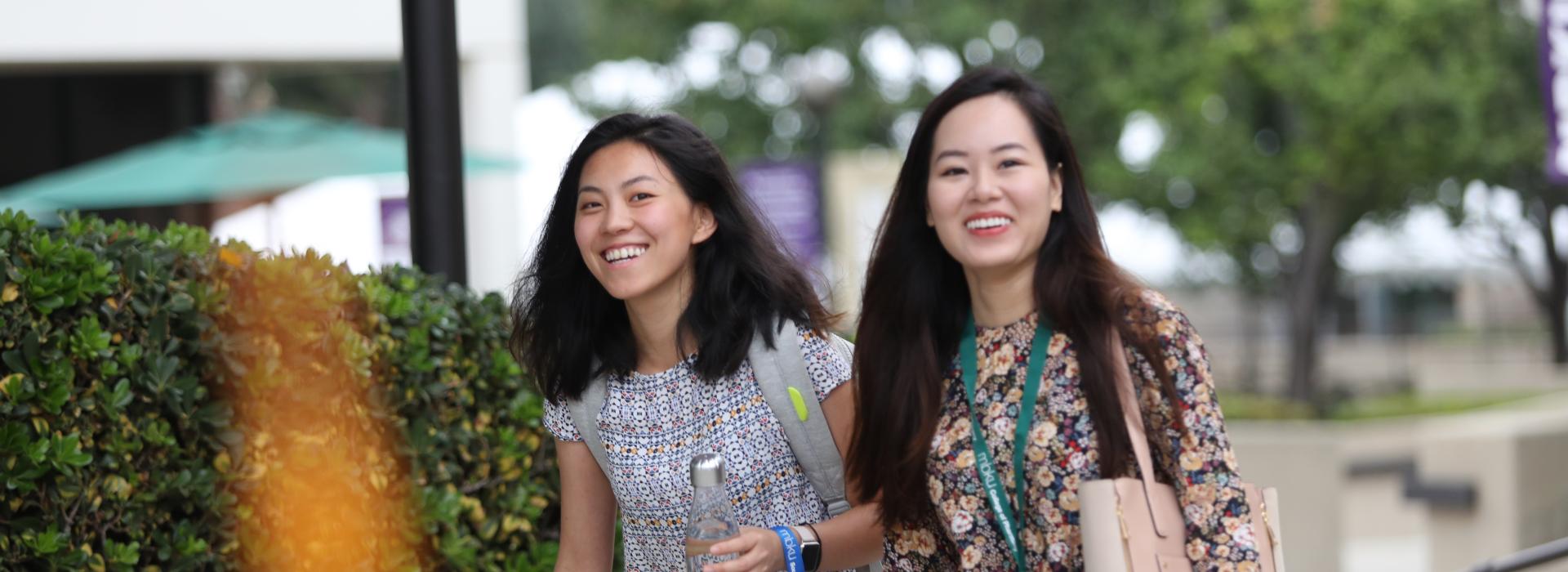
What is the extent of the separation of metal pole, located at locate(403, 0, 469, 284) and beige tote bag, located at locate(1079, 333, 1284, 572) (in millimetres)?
2636

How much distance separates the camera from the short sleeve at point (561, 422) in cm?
313

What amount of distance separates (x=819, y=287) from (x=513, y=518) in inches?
46.9

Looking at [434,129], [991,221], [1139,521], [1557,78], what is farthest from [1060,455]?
[1557,78]

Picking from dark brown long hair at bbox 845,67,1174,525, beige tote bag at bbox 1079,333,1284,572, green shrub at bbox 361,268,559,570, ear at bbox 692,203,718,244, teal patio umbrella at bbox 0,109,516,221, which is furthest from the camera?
teal patio umbrella at bbox 0,109,516,221

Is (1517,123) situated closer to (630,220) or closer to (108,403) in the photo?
(630,220)

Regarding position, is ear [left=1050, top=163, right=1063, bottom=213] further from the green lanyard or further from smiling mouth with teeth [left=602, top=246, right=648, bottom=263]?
smiling mouth with teeth [left=602, top=246, right=648, bottom=263]

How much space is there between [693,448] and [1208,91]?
17.0m

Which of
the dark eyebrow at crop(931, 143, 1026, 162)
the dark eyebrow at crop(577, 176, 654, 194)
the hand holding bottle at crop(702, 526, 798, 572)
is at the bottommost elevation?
the hand holding bottle at crop(702, 526, 798, 572)

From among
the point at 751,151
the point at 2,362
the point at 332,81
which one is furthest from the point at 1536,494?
the point at 332,81

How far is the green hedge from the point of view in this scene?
2.95m

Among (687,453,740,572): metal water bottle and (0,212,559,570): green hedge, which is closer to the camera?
(687,453,740,572): metal water bottle

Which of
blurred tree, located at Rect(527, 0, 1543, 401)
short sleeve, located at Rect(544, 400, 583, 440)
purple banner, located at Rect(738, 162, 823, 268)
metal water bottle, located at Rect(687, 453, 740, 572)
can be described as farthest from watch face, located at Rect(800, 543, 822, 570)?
blurred tree, located at Rect(527, 0, 1543, 401)

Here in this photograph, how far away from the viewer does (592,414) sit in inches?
120

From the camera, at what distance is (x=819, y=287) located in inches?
131
